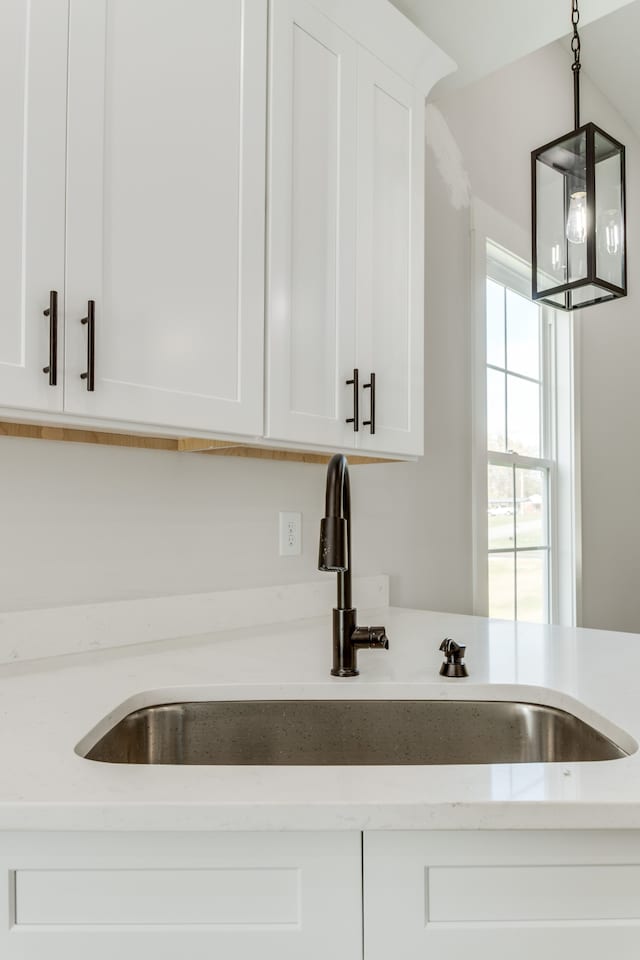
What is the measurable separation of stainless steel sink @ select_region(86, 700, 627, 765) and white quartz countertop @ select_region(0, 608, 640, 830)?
0.8 inches

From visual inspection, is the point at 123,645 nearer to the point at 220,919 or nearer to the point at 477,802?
the point at 220,919

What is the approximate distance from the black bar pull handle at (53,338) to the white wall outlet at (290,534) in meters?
0.89

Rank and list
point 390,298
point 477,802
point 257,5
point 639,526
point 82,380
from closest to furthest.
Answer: point 477,802
point 82,380
point 257,5
point 390,298
point 639,526

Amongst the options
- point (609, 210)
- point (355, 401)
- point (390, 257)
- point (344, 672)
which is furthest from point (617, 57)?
point (344, 672)

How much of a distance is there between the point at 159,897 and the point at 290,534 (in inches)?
46.1

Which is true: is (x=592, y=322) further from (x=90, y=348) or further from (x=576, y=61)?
(x=90, y=348)

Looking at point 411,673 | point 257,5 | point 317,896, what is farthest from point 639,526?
point 317,896

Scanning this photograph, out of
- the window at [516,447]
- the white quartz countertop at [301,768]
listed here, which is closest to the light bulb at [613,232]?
the white quartz countertop at [301,768]

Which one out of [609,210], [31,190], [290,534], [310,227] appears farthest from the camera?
[290,534]

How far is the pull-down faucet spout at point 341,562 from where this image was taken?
1.20 meters

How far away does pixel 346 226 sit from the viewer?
5.17 feet

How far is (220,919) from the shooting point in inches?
29.1

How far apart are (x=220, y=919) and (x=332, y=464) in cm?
72

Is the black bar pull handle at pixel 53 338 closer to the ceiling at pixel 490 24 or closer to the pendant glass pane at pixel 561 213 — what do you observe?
the pendant glass pane at pixel 561 213
